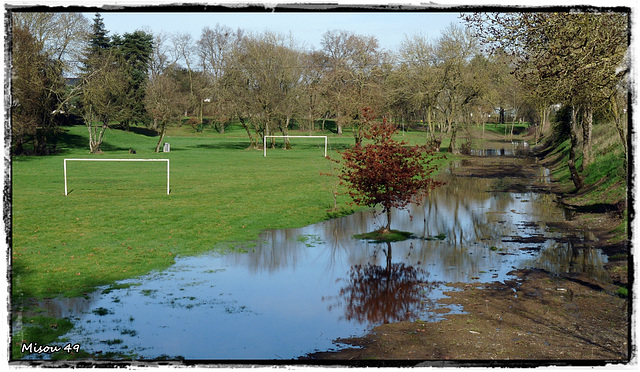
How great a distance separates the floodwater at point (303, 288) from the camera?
364 inches

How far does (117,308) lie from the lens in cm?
1067

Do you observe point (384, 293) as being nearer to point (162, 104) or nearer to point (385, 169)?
point (385, 169)

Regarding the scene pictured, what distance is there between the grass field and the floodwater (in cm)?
98

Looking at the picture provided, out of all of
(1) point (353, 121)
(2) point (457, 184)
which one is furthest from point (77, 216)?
(1) point (353, 121)

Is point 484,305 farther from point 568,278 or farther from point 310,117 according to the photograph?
point 310,117

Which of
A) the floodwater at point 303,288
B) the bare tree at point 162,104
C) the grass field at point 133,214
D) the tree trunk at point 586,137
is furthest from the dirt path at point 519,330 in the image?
the bare tree at point 162,104

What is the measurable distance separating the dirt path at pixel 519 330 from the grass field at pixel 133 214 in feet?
20.5

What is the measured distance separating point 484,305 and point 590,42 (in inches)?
237

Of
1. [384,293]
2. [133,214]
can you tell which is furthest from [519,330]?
[133,214]

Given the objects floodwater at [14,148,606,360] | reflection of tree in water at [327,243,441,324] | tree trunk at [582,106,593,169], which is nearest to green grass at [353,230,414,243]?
floodwater at [14,148,606,360]

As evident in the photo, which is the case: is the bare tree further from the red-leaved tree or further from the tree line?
the red-leaved tree

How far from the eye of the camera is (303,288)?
1248cm

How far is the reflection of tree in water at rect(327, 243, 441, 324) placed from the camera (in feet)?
34.9

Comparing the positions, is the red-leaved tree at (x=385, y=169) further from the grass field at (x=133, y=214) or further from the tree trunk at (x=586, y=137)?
the tree trunk at (x=586, y=137)
